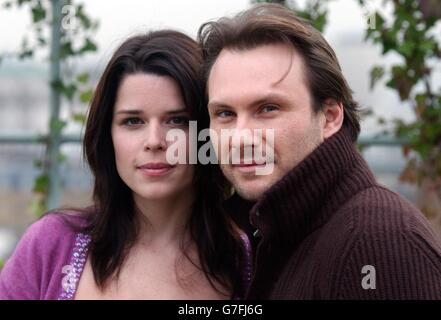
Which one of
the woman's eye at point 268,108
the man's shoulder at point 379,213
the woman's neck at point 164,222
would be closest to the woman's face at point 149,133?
the woman's neck at point 164,222

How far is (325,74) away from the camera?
6.79ft

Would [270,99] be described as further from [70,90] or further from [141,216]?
[70,90]

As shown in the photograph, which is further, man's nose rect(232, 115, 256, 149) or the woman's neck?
the woman's neck

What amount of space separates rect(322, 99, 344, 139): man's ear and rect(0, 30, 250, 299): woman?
1.45 ft

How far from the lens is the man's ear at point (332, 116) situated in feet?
6.75

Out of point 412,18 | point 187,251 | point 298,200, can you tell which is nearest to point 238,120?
point 298,200

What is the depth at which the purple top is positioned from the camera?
231cm

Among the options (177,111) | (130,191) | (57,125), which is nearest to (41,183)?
(57,125)

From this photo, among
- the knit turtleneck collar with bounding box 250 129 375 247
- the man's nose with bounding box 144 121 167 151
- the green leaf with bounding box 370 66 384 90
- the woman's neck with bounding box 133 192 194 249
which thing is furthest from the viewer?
the green leaf with bounding box 370 66 384 90

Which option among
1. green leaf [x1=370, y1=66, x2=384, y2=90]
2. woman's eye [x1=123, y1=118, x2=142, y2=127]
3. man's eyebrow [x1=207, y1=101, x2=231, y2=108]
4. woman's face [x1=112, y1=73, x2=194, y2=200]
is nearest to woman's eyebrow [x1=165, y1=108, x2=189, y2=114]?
woman's face [x1=112, y1=73, x2=194, y2=200]

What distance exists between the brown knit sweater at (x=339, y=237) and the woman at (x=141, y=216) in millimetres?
422

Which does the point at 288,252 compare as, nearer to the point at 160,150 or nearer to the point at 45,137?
the point at 160,150

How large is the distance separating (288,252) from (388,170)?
5.82ft

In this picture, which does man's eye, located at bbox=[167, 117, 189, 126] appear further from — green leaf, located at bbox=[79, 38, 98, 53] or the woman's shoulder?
green leaf, located at bbox=[79, 38, 98, 53]
